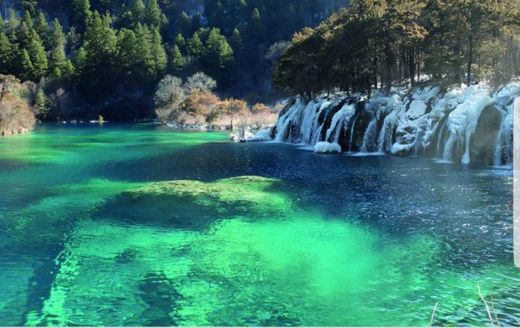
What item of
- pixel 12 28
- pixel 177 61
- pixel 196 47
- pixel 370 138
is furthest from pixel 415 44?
pixel 12 28

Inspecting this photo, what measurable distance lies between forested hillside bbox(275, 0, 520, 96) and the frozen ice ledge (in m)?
3.40

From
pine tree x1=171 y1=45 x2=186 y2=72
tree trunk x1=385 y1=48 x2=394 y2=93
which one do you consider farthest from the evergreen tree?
tree trunk x1=385 y1=48 x2=394 y2=93

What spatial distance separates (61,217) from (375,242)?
1239 cm

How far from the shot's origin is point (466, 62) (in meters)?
40.6

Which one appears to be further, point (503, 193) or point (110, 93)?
point (110, 93)

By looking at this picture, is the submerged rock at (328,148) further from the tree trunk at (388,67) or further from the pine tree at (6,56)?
the pine tree at (6,56)

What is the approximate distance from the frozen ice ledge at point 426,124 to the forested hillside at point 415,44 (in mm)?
3404

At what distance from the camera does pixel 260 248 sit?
1537 cm

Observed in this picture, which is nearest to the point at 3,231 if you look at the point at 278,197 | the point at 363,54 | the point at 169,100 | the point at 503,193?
the point at 278,197

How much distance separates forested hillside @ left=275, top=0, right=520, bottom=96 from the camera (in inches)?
1432

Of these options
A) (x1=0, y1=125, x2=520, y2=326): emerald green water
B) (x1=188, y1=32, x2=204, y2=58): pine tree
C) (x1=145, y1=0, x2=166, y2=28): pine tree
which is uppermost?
(x1=145, y1=0, x2=166, y2=28): pine tree

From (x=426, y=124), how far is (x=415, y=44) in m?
9.99

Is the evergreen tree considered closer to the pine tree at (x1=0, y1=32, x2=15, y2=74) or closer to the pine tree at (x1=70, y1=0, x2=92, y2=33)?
the pine tree at (x1=0, y1=32, x2=15, y2=74)

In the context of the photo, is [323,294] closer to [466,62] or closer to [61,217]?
[61,217]
